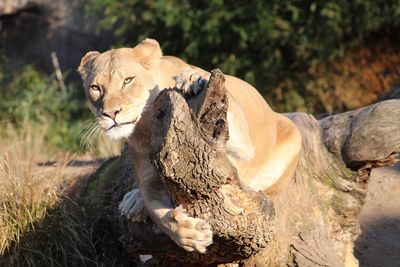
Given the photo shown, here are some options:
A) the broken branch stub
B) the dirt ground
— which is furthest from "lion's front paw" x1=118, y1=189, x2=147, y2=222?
the dirt ground

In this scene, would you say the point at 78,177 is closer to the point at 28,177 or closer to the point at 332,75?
the point at 28,177

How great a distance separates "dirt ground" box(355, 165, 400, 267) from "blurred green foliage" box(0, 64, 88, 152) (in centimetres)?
498

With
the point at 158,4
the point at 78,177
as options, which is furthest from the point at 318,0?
the point at 78,177

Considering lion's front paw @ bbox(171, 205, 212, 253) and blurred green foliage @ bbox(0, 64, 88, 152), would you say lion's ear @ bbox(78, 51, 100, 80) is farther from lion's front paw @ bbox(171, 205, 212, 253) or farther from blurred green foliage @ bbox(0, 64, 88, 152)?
blurred green foliage @ bbox(0, 64, 88, 152)

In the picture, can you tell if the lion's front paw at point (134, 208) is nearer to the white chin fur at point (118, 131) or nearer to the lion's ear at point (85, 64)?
the white chin fur at point (118, 131)

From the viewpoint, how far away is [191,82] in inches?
150

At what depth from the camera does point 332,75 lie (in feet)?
36.5

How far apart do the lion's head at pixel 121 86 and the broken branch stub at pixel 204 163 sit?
419 millimetres

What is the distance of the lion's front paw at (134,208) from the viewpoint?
436 cm

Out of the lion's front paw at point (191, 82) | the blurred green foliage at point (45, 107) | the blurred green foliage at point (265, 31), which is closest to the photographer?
the lion's front paw at point (191, 82)

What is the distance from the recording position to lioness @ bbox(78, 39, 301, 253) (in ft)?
13.3

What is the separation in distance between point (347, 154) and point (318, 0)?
206 inches

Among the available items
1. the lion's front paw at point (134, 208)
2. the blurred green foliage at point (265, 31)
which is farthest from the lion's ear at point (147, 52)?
the blurred green foliage at point (265, 31)

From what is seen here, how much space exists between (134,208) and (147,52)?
0.84 meters
